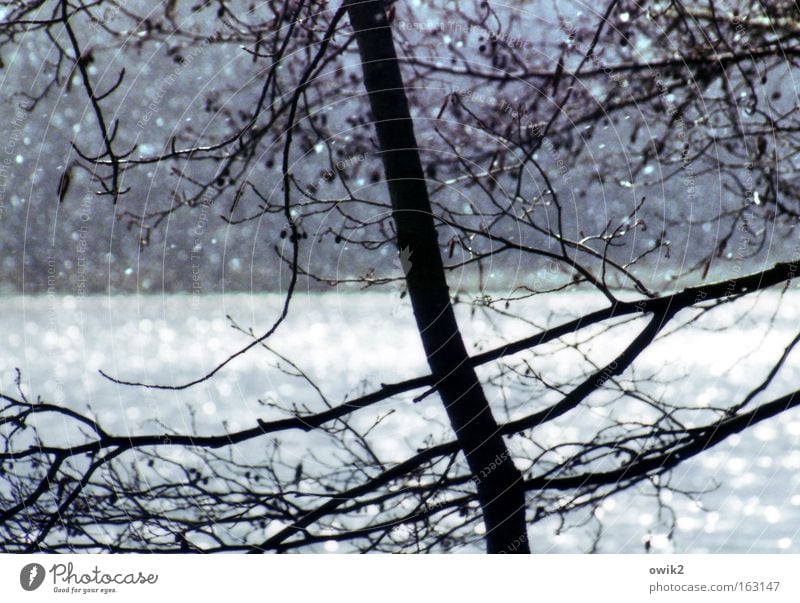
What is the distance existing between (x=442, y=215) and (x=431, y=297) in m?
0.12

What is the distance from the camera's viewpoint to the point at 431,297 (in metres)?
1.02

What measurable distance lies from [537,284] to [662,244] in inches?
8.0

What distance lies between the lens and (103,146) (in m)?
1.03
